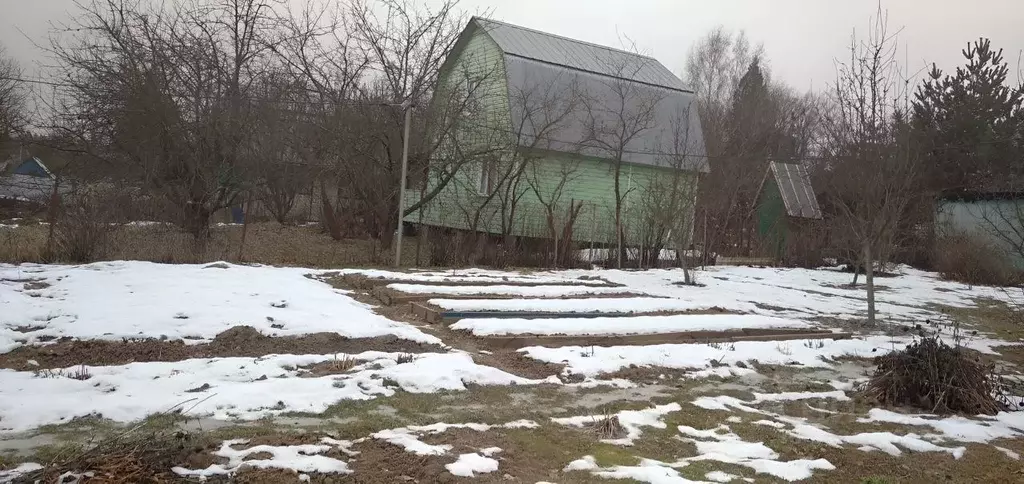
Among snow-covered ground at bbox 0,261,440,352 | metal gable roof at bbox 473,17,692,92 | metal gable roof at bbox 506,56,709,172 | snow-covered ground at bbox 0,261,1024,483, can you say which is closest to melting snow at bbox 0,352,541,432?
snow-covered ground at bbox 0,261,1024,483

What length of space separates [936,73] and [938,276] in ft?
24.9

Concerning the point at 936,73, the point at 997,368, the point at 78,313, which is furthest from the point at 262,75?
the point at 936,73

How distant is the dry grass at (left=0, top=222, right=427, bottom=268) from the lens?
36.1 ft

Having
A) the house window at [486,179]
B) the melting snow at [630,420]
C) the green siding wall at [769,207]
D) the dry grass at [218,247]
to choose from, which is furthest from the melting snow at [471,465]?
the green siding wall at [769,207]

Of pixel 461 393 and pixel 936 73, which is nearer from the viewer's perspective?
pixel 461 393

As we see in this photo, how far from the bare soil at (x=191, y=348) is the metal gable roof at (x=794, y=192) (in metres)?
21.2

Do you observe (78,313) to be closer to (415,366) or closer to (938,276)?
(415,366)

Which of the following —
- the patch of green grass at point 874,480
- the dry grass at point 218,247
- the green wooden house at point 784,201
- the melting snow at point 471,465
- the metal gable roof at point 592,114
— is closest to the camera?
the melting snow at point 471,465

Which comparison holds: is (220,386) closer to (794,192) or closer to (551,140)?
(551,140)

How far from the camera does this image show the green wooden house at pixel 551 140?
16641 millimetres

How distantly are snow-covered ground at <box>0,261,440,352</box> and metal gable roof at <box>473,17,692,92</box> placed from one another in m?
11.4

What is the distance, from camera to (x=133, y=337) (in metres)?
6.16

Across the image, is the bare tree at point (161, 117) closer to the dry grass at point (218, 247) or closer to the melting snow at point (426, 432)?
the dry grass at point (218, 247)

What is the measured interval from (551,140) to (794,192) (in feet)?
42.7
